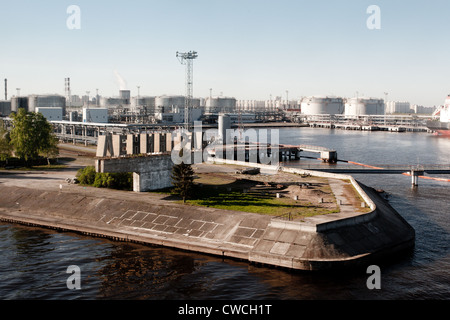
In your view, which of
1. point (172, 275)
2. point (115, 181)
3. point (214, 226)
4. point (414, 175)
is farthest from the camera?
point (414, 175)

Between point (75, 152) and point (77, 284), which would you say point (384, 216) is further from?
point (75, 152)

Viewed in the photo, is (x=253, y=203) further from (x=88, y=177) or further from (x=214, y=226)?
(x=88, y=177)

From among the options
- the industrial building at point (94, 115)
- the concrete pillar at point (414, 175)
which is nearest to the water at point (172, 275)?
the concrete pillar at point (414, 175)

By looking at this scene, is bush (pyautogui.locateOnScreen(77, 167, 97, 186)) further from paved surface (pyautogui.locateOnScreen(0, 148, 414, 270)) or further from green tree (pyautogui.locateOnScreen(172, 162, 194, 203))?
green tree (pyautogui.locateOnScreen(172, 162, 194, 203))

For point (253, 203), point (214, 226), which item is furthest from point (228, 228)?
point (253, 203)

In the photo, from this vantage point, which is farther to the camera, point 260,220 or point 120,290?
point 260,220
